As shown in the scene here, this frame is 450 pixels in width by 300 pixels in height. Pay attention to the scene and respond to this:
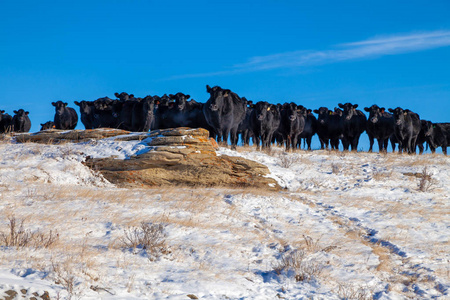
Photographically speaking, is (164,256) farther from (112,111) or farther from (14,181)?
(112,111)

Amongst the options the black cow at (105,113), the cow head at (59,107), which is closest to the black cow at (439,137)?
the black cow at (105,113)

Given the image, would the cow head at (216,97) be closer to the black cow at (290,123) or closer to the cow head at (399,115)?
the black cow at (290,123)

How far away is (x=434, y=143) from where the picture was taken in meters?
36.4

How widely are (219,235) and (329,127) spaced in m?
22.6

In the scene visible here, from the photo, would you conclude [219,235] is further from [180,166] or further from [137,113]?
[137,113]

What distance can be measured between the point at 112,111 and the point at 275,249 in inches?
743

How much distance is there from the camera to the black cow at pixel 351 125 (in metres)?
30.2

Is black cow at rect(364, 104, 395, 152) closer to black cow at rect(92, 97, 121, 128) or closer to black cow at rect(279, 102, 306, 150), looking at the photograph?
black cow at rect(279, 102, 306, 150)

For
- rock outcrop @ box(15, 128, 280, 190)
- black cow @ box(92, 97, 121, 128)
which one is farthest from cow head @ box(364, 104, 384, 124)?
rock outcrop @ box(15, 128, 280, 190)

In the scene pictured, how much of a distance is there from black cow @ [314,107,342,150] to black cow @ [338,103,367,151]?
481mm

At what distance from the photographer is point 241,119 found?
24297 millimetres

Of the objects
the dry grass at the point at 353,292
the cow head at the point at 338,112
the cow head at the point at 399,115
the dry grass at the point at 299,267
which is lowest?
the dry grass at the point at 353,292

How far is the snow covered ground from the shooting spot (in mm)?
7043

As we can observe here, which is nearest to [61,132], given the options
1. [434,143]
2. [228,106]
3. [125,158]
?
[125,158]
